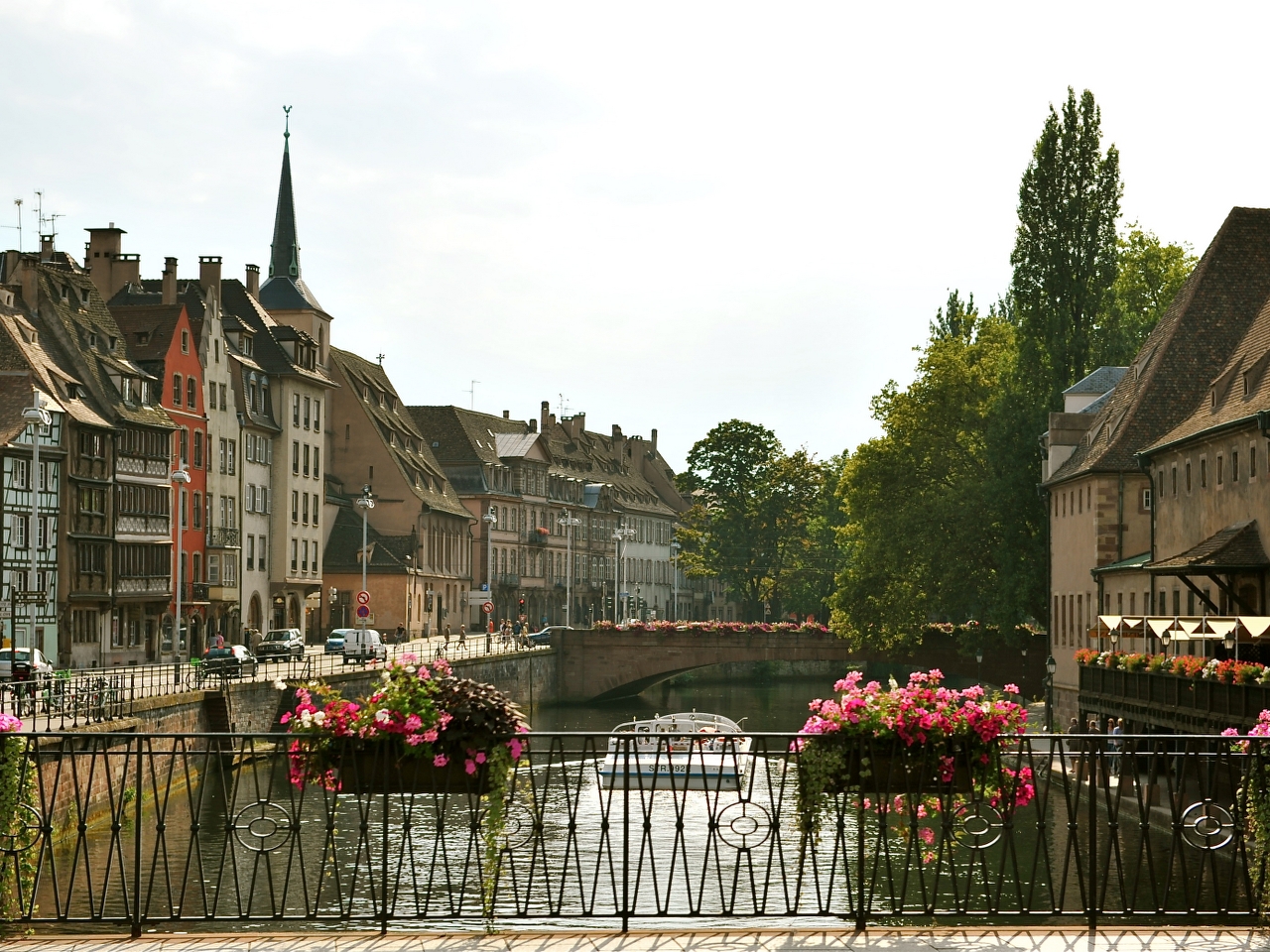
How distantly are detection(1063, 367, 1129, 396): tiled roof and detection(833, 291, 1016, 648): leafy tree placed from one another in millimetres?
4032

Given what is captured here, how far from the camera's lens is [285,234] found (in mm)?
99438

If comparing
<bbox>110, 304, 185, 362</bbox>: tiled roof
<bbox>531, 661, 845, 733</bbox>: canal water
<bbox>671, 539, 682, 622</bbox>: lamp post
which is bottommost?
<bbox>531, 661, 845, 733</bbox>: canal water

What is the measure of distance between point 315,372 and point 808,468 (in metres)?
34.8

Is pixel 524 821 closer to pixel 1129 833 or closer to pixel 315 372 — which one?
pixel 1129 833

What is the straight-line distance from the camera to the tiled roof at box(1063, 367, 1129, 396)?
209 ft

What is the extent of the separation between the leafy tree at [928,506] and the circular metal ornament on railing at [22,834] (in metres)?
57.7

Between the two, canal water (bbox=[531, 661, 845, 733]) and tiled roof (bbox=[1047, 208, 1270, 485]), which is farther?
canal water (bbox=[531, 661, 845, 733])

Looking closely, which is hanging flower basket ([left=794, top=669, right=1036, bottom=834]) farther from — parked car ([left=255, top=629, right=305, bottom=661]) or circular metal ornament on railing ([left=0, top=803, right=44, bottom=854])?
parked car ([left=255, top=629, right=305, bottom=661])

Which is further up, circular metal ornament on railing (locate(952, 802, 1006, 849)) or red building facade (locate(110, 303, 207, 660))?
red building facade (locate(110, 303, 207, 660))

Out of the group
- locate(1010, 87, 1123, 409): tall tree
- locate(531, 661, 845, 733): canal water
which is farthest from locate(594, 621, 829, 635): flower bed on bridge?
locate(1010, 87, 1123, 409): tall tree

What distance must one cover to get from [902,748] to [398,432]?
9677cm

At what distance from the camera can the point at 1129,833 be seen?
38.2m

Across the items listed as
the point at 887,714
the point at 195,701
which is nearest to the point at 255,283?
the point at 195,701

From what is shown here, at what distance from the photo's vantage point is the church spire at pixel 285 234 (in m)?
98.8
